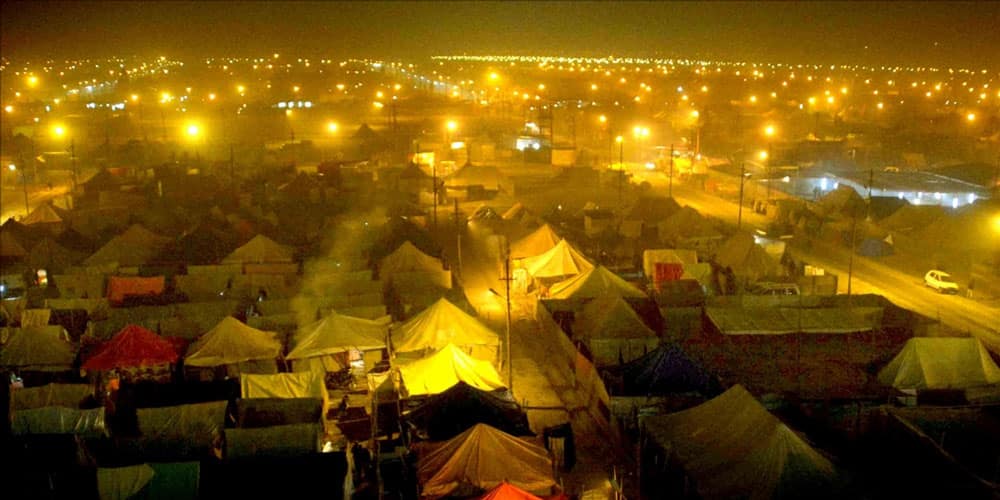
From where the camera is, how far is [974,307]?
2062 cm

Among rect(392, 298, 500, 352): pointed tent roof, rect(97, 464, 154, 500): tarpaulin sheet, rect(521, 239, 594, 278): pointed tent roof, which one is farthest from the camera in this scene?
rect(521, 239, 594, 278): pointed tent roof

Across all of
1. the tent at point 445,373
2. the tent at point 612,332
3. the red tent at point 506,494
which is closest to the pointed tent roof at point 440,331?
the tent at point 445,373

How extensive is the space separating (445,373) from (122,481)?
5325 mm

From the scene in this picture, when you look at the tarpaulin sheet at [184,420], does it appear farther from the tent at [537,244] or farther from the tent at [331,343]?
the tent at [537,244]

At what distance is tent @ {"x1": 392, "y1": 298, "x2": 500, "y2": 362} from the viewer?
15312mm

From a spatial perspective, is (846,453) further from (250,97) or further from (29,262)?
(250,97)

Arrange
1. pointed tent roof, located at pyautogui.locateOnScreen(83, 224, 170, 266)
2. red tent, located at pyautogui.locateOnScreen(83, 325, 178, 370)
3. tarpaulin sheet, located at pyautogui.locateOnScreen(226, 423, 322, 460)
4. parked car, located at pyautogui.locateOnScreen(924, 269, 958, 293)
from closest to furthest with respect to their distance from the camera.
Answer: tarpaulin sheet, located at pyautogui.locateOnScreen(226, 423, 322, 460) < red tent, located at pyautogui.locateOnScreen(83, 325, 178, 370) < pointed tent roof, located at pyautogui.locateOnScreen(83, 224, 170, 266) < parked car, located at pyautogui.locateOnScreen(924, 269, 958, 293)

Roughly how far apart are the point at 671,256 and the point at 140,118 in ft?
189

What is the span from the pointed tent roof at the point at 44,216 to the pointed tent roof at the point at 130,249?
15.8ft

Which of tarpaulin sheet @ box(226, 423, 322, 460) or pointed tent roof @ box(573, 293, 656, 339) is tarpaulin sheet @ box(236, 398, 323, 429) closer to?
tarpaulin sheet @ box(226, 423, 322, 460)

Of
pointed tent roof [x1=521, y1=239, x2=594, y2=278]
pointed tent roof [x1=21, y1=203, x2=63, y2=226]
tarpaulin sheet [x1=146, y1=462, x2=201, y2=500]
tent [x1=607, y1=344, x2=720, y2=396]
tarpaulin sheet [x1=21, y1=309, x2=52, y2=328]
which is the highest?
pointed tent roof [x1=21, y1=203, x2=63, y2=226]

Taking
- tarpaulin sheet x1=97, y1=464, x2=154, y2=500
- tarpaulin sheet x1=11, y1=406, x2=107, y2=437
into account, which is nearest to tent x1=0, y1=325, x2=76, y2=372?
tarpaulin sheet x1=11, y1=406, x2=107, y2=437

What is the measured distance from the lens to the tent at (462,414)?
11867 millimetres

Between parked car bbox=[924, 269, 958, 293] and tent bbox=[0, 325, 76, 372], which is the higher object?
parked car bbox=[924, 269, 958, 293]
